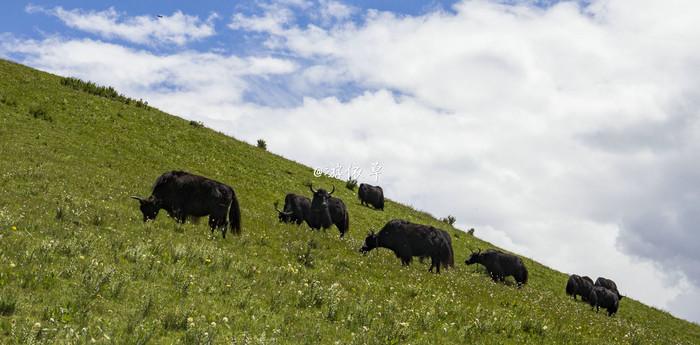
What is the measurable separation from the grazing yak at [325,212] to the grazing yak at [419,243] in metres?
4.99

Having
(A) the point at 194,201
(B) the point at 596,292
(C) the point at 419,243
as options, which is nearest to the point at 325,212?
(C) the point at 419,243

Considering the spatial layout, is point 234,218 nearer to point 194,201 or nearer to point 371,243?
point 194,201

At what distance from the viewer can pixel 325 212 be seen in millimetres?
27656

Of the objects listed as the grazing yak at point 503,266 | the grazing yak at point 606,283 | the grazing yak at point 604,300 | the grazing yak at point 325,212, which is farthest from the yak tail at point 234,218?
the grazing yak at point 606,283

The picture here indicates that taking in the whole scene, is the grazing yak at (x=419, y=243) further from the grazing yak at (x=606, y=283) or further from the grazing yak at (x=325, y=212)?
the grazing yak at (x=606, y=283)

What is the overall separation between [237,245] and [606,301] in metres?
23.8

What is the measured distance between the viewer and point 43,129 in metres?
31.5

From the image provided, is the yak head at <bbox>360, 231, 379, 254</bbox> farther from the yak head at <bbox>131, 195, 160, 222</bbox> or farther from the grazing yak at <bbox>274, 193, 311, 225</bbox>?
the yak head at <bbox>131, 195, 160, 222</bbox>

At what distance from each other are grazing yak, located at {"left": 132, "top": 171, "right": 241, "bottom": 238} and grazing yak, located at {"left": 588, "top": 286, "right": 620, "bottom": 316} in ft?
73.2

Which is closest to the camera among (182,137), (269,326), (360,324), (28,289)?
(28,289)

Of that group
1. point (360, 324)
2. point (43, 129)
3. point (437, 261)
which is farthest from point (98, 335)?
point (43, 129)

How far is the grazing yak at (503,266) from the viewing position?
3097 cm

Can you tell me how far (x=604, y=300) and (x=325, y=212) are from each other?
54.2ft

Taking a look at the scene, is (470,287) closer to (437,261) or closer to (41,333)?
(437,261)
